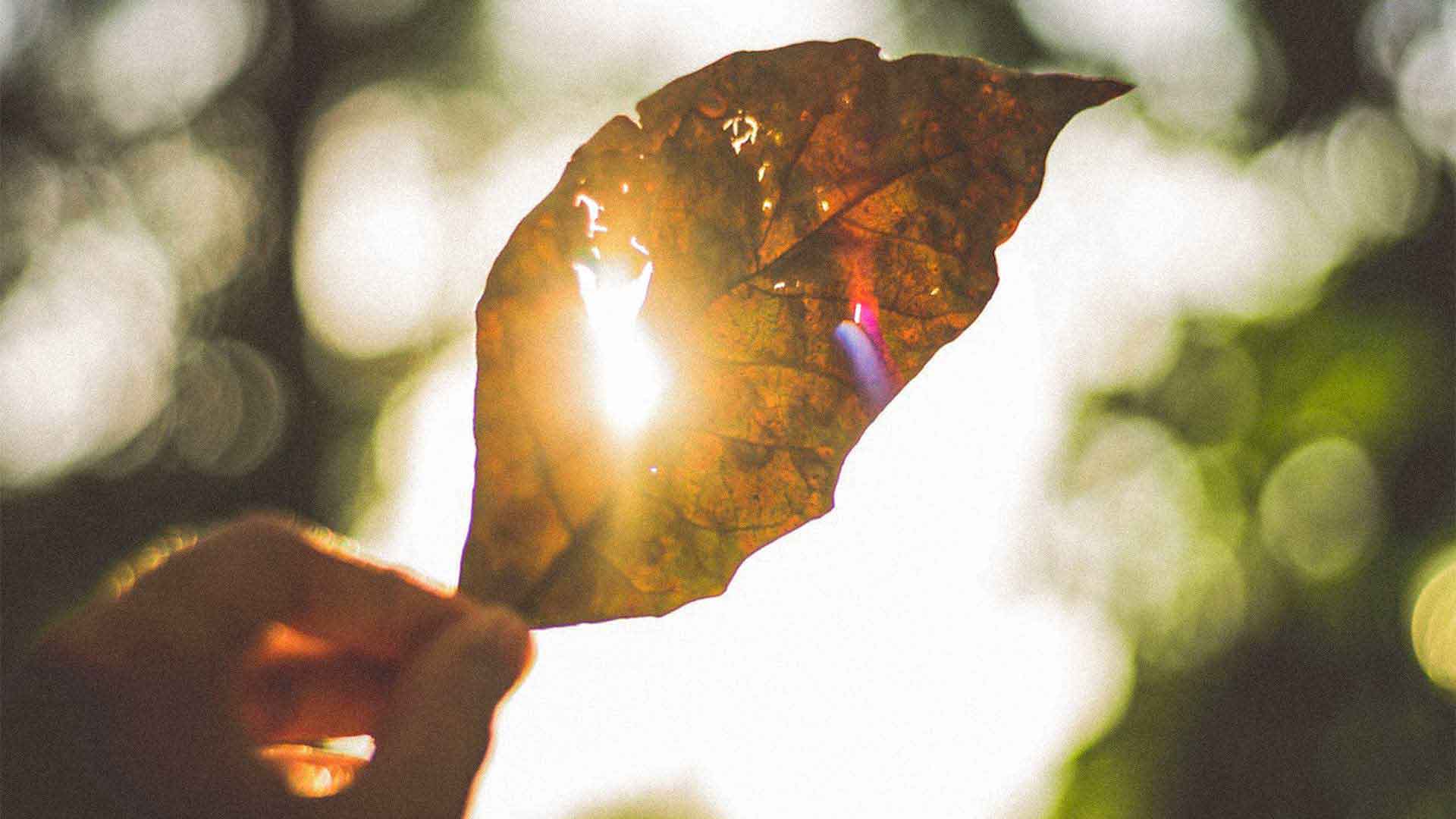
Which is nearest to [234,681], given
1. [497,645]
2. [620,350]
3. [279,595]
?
[279,595]

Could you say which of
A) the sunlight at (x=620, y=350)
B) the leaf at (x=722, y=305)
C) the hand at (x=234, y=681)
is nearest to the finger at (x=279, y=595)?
the hand at (x=234, y=681)

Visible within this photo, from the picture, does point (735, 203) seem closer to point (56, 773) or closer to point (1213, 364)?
point (56, 773)

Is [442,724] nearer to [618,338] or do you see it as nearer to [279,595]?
[279,595]

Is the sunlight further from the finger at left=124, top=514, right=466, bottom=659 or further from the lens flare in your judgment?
the finger at left=124, top=514, right=466, bottom=659

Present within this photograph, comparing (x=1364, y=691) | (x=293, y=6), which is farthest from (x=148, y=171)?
(x=1364, y=691)

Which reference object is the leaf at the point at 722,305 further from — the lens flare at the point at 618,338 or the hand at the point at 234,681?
the hand at the point at 234,681

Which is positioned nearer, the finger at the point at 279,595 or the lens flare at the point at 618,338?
the finger at the point at 279,595
